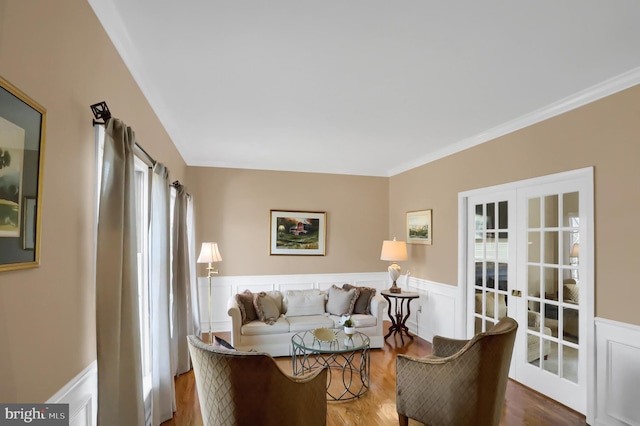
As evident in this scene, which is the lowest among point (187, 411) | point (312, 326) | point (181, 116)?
point (187, 411)

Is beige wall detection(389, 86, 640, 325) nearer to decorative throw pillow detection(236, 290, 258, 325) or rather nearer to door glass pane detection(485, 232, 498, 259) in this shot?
door glass pane detection(485, 232, 498, 259)

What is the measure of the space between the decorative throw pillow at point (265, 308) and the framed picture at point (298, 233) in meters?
1.49

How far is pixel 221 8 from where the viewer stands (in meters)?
1.97

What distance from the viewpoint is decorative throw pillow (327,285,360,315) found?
5035mm

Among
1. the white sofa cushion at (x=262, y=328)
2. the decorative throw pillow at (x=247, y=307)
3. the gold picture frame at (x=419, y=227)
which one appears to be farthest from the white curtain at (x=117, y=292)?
the gold picture frame at (x=419, y=227)

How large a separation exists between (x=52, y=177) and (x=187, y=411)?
8.71 feet

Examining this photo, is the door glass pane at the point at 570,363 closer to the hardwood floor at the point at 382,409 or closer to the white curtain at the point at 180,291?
the hardwood floor at the point at 382,409

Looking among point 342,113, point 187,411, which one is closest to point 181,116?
point 342,113

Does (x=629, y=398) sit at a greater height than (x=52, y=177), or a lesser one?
lesser

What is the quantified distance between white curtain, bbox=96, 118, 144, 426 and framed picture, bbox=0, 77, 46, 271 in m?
0.50

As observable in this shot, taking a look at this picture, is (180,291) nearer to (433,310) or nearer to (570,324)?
(433,310)

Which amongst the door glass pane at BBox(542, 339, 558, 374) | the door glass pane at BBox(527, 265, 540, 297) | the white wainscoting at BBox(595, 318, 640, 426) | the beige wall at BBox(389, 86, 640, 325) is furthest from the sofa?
the white wainscoting at BBox(595, 318, 640, 426)

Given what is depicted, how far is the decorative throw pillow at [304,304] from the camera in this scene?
503 cm

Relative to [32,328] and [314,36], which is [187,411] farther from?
[314,36]
